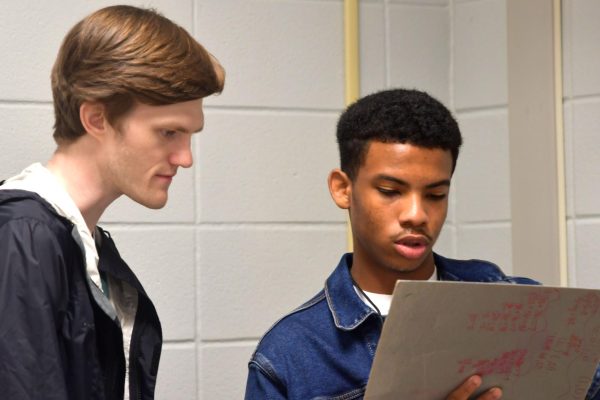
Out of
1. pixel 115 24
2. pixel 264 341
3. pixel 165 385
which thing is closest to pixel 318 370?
pixel 264 341

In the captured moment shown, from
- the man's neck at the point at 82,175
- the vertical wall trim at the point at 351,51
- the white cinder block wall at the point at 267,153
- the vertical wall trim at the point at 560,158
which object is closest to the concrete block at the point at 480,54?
the white cinder block wall at the point at 267,153

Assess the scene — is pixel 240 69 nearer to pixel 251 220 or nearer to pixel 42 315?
pixel 251 220

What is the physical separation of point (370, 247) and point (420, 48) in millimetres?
1106

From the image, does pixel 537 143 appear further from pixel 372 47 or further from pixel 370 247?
pixel 370 247

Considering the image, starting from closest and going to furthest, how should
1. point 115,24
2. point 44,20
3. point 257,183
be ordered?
point 115,24, point 44,20, point 257,183

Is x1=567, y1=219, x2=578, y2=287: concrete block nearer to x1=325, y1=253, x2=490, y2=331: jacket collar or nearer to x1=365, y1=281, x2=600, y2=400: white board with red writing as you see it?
x1=325, y1=253, x2=490, y2=331: jacket collar

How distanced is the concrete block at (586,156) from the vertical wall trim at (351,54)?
1.80 feet

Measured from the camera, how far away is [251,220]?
246cm

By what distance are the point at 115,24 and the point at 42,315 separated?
47 centimetres

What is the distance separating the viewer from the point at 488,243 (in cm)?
259

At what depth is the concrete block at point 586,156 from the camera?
241 centimetres

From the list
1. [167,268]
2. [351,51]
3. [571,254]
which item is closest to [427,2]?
[351,51]

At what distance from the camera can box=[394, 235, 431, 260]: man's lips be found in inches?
64.0

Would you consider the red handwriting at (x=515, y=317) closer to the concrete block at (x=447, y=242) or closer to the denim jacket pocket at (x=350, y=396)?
the denim jacket pocket at (x=350, y=396)
